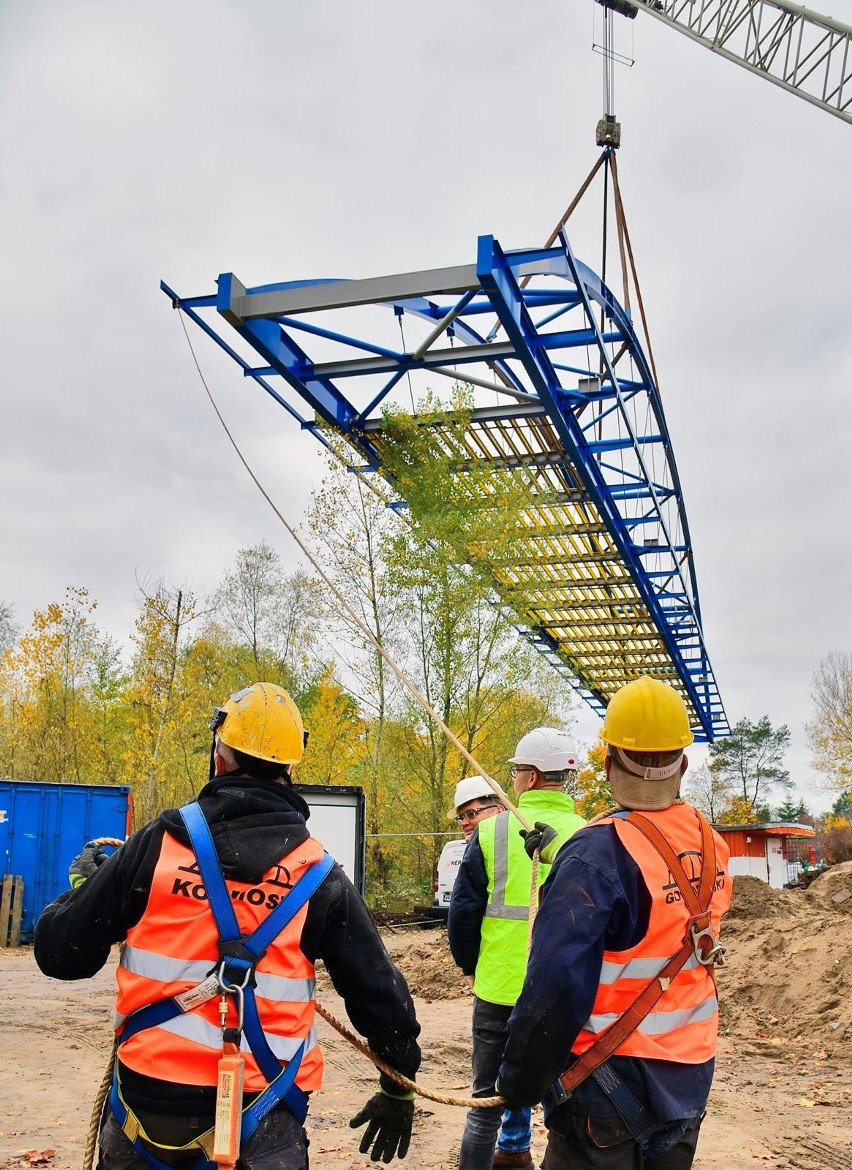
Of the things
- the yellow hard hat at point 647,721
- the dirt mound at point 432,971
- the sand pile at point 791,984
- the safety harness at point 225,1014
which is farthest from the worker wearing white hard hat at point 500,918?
the dirt mound at point 432,971

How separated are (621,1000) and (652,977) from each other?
99 millimetres

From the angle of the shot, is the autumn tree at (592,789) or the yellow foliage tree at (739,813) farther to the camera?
the yellow foliage tree at (739,813)

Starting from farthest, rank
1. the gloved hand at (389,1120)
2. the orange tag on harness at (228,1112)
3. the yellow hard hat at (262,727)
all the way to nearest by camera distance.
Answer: the gloved hand at (389,1120) → the yellow hard hat at (262,727) → the orange tag on harness at (228,1112)

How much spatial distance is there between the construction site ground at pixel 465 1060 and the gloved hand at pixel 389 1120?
2.61 meters

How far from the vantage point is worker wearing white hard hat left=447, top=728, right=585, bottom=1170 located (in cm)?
422

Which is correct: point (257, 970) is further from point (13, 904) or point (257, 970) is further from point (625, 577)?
point (625, 577)

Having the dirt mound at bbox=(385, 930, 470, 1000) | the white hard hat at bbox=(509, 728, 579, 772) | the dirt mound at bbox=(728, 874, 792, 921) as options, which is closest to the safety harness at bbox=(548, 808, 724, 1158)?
the white hard hat at bbox=(509, 728, 579, 772)

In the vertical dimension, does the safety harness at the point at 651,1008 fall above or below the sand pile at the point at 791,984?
above

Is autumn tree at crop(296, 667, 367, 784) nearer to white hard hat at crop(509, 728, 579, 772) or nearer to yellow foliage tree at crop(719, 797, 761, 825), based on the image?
white hard hat at crop(509, 728, 579, 772)

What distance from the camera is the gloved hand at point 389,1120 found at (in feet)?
9.83

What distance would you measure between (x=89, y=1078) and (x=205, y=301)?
8.71 m

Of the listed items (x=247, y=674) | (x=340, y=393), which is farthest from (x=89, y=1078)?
(x=247, y=674)

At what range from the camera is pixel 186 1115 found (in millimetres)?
2432

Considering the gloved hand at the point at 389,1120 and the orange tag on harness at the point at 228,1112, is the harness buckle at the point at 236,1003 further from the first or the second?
the gloved hand at the point at 389,1120
